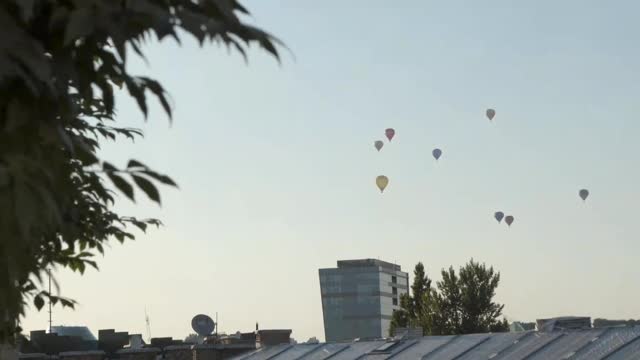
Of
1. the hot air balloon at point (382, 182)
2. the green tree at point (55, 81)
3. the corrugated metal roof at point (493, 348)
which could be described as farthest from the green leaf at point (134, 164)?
the hot air balloon at point (382, 182)

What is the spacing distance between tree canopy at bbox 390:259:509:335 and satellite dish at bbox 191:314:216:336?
4907cm

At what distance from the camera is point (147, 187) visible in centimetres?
624

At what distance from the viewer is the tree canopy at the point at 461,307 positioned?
111 meters

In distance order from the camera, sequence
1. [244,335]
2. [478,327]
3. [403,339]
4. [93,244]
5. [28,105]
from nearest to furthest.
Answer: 1. [28,105]
2. [93,244]
3. [403,339]
4. [244,335]
5. [478,327]

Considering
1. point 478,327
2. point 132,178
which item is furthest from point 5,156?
point 478,327

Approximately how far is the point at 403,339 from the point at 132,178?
31838 mm

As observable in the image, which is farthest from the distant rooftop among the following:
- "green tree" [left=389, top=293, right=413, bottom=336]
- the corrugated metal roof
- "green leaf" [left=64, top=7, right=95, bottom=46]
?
"green leaf" [left=64, top=7, right=95, bottom=46]

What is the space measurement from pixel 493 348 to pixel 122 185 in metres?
28.1

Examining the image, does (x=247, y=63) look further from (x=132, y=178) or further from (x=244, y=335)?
(x=244, y=335)

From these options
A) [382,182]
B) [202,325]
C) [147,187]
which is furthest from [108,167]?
[382,182]

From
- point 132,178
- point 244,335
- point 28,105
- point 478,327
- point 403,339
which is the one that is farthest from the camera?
point 478,327

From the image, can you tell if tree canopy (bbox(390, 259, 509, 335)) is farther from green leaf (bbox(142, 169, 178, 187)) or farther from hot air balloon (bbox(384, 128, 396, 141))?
green leaf (bbox(142, 169, 178, 187))

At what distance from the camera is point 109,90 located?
665cm

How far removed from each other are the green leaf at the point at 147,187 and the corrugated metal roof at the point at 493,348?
24.2 meters
